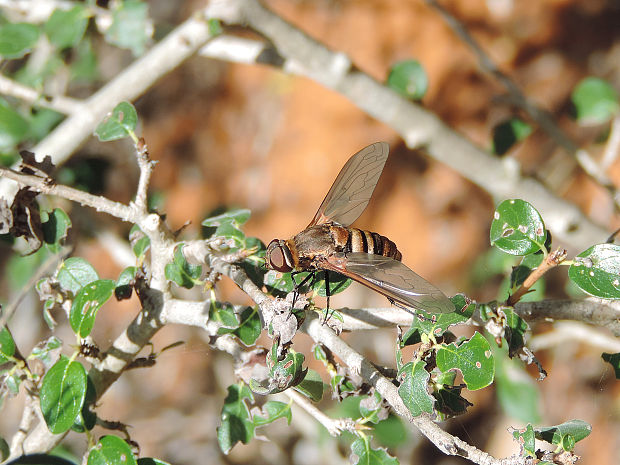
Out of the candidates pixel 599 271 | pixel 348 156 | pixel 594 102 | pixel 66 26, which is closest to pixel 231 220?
pixel 599 271

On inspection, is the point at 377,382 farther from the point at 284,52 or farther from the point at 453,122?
the point at 453,122

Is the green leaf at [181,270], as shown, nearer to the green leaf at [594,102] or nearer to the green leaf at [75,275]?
the green leaf at [75,275]

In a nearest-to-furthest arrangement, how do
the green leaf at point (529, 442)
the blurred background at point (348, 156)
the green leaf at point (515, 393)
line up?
the green leaf at point (529, 442) < the green leaf at point (515, 393) < the blurred background at point (348, 156)

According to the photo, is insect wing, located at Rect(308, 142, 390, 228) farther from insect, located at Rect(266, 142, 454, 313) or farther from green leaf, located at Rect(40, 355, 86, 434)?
green leaf, located at Rect(40, 355, 86, 434)

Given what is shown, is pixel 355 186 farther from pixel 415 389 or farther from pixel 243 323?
pixel 415 389

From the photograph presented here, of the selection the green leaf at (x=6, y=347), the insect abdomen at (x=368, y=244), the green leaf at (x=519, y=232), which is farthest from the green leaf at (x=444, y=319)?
the green leaf at (x=6, y=347)

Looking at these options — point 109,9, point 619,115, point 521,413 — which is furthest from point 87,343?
point 619,115
